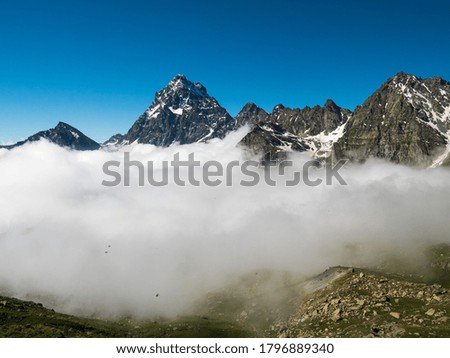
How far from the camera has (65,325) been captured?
11744cm

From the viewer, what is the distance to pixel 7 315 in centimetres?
11350

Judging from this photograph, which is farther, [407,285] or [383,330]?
[407,285]

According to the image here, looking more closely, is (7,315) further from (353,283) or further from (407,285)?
(407,285)

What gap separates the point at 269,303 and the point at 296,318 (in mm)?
39090

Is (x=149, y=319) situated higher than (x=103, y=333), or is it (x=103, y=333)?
(x=103, y=333)

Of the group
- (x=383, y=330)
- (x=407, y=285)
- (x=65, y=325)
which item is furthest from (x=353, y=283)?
(x=65, y=325)

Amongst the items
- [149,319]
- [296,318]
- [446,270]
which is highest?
[446,270]

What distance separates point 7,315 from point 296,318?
92.2 m

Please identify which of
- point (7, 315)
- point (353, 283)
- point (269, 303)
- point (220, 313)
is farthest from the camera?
point (220, 313)
